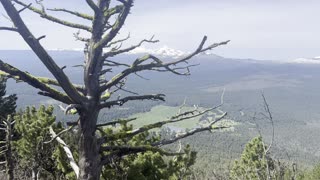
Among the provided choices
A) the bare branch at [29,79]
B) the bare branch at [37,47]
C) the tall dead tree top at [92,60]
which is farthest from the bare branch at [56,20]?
the bare branch at [37,47]

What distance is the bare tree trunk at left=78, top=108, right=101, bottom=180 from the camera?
699 centimetres

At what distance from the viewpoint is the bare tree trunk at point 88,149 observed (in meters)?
6.99

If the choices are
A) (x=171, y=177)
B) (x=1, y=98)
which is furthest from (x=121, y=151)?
(x=1, y=98)

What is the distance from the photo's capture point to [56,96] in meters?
6.82

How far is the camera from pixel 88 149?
23.0ft

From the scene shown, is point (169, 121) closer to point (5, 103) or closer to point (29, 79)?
point (29, 79)

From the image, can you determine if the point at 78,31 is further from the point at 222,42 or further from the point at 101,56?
the point at 222,42

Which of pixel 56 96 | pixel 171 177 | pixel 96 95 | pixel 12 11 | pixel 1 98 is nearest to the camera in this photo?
pixel 12 11

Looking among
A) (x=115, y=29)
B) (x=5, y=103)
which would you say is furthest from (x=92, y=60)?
(x=5, y=103)

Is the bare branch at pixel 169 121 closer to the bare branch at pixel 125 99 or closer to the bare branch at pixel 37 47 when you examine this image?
the bare branch at pixel 125 99

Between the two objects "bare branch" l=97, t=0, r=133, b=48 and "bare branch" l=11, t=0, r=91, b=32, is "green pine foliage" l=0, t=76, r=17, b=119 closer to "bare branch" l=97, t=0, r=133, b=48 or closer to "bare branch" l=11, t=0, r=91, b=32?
"bare branch" l=11, t=0, r=91, b=32

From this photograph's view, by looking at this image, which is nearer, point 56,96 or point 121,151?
point 56,96

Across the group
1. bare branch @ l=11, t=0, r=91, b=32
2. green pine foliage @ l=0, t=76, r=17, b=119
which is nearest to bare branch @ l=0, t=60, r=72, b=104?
bare branch @ l=11, t=0, r=91, b=32

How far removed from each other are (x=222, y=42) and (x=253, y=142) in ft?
123
